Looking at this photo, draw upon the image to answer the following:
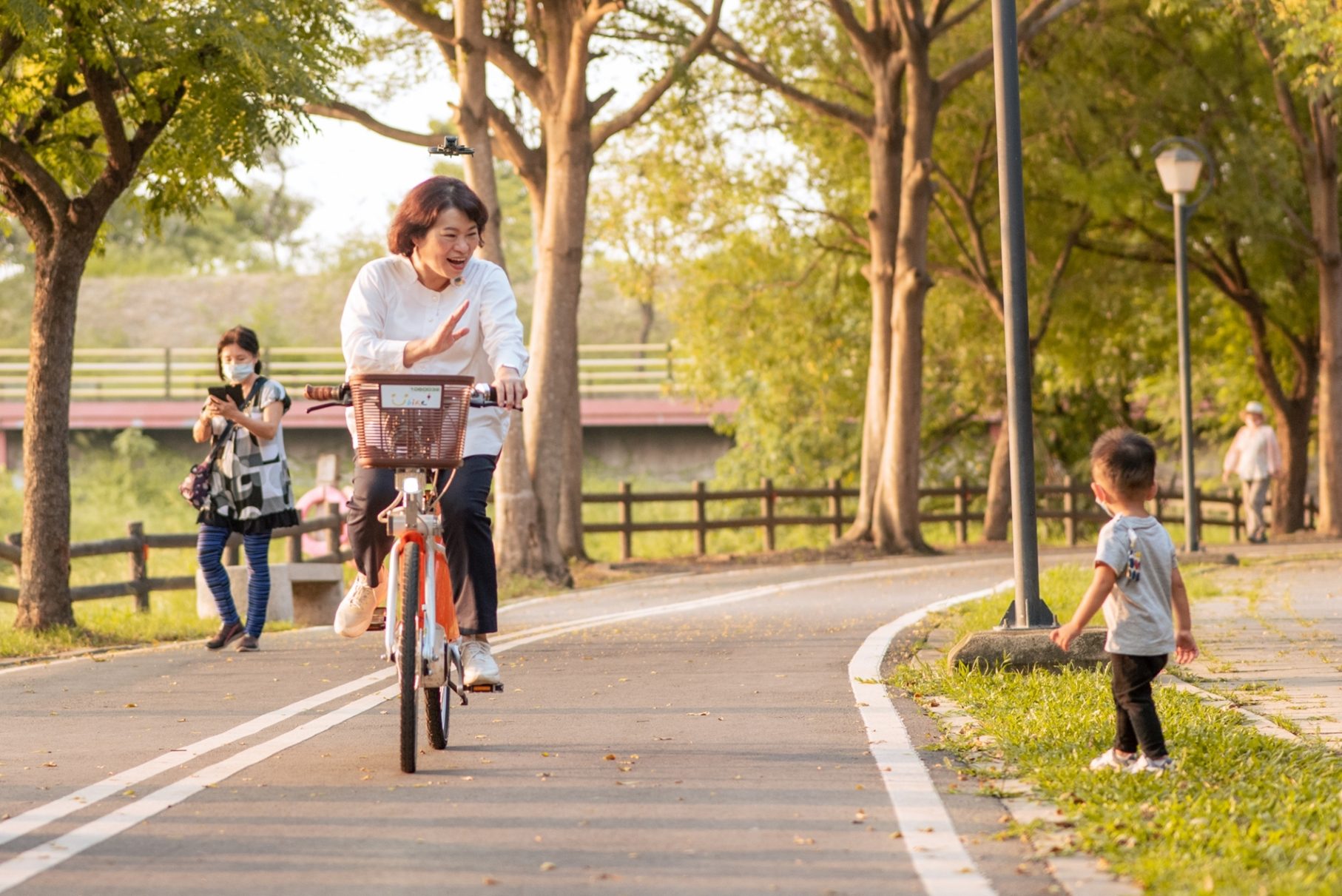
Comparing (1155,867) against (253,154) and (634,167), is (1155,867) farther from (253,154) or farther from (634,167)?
(634,167)

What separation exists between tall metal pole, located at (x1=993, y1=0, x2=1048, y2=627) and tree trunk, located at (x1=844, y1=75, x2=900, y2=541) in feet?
50.7

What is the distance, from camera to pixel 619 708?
7.79m

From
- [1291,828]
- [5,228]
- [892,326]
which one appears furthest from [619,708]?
[892,326]

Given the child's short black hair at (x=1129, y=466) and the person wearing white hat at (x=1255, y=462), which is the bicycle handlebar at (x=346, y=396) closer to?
the child's short black hair at (x=1129, y=466)

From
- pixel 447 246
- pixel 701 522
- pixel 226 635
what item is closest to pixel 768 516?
pixel 701 522

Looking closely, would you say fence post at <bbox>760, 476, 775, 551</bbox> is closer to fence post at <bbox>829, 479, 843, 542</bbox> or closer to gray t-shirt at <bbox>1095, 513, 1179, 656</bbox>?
fence post at <bbox>829, 479, 843, 542</bbox>

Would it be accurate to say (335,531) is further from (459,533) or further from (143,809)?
(143,809)

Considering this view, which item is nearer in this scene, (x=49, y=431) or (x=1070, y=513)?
(x=49, y=431)

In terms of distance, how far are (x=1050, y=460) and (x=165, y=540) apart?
89.8 feet

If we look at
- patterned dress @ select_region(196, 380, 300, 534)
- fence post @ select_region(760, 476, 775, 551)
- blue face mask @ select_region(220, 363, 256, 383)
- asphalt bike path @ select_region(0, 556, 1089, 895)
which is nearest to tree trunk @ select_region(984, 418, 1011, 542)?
fence post @ select_region(760, 476, 775, 551)

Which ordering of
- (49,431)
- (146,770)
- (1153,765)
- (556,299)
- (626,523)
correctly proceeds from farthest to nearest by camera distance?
(626,523), (556,299), (49,431), (146,770), (1153,765)

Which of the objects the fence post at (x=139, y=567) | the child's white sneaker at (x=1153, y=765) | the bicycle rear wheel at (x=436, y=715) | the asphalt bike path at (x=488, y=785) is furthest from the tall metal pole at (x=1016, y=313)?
the fence post at (x=139, y=567)

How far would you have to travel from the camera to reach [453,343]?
6383mm

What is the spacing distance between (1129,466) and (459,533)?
229cm
